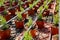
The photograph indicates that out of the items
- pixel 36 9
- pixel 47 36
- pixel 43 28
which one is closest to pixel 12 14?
pixel 36 9

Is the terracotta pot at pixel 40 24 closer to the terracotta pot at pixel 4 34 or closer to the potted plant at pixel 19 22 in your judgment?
the potted plant at pixel 19 22

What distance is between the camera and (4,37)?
183 inches

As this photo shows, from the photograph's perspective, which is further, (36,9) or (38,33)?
(36,9)

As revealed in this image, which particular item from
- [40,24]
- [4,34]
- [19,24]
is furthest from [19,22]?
[4,34]

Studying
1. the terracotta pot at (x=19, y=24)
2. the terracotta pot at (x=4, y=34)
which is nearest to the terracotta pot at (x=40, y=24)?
the terracotta pot at (x=19, y=24)

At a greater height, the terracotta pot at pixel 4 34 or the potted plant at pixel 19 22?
the potted plant at pixel 19 22

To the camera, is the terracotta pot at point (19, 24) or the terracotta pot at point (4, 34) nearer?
the terracotta pot at point (4, 34)

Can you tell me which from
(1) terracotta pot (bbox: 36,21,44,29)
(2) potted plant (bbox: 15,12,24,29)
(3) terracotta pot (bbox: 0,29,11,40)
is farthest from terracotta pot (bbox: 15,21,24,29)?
(3) terracotta pot (bbox: 0,29,11,40)

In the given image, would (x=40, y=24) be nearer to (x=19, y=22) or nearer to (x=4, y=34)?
(x=19, y=22)

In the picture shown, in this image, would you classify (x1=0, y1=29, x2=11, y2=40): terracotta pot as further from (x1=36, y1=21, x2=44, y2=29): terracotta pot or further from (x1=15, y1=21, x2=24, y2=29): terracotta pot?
(x1=36, y1=21, x2=44, y2=29): terracotta pot

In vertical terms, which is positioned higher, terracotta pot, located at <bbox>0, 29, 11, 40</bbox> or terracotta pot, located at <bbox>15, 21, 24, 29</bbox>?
terracotta pot, located at <bbox>15, 21, 24, 29</bbox>

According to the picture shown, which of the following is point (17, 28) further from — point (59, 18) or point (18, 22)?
point (59, 18)

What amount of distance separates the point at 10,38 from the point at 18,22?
799 mm

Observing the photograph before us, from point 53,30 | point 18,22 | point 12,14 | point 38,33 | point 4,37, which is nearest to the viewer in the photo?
point 53,30
